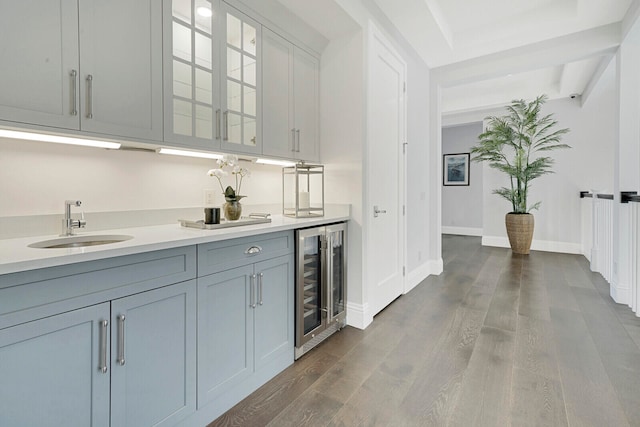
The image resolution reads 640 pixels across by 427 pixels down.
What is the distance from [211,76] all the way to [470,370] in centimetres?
236

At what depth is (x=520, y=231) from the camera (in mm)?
5371

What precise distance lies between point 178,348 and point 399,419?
1.09 m

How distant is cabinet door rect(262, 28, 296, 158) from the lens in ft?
7.21

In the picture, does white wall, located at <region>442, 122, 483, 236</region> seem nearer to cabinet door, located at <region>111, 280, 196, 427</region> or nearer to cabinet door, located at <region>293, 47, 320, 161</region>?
cabinet door, located at <region>293, 47, 320, 161</region>

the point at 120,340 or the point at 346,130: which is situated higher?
the point at 346,130

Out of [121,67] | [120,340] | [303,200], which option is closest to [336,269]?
[303,200]

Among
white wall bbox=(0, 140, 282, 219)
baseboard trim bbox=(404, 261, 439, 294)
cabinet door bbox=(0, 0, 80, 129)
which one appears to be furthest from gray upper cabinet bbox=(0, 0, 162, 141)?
baseboard trim bbox=(404, 261, 439, 294)

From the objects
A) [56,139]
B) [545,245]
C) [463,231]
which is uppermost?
[56,139]

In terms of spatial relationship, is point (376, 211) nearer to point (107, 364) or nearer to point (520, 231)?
point (107, 364)

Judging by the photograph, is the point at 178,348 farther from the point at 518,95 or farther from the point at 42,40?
the point at 518,95

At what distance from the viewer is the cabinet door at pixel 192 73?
65.2 inches

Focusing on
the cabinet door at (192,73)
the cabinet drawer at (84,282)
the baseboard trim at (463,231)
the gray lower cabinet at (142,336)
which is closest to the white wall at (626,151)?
the gray lower cabinet at (142,336)

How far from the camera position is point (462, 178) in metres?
7.93

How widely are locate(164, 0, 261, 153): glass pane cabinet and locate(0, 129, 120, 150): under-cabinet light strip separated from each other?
0.31 m
